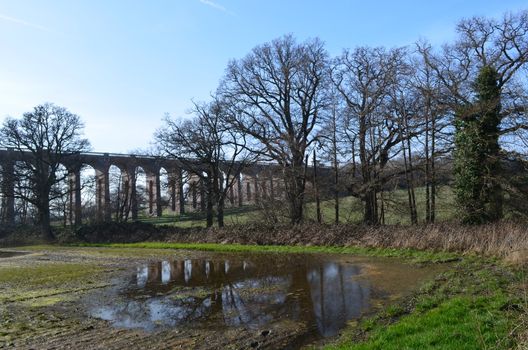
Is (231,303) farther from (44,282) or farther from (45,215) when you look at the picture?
(45,215)

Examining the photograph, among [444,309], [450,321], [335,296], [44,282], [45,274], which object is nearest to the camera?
[450,321]

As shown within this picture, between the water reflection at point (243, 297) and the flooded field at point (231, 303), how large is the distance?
0.07 ft

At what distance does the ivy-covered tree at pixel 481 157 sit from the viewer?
19.1 m

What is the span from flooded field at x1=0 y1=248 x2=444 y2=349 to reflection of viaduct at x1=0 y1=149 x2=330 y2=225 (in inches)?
609

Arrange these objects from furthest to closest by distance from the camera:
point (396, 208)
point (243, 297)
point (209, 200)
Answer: point (209, 200)
point (396, 208)
point (243, 297)

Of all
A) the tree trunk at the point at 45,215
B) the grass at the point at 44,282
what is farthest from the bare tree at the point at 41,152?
the grass at the point at 44,282

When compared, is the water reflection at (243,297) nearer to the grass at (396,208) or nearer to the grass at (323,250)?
the grass at (323,250)

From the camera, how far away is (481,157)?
1964 cm

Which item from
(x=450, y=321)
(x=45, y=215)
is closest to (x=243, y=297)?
(x=450, y=321)

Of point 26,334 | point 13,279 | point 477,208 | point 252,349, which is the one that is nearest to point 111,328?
point 26,334

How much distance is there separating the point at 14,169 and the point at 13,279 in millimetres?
26916

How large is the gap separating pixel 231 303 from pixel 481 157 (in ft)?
47.4

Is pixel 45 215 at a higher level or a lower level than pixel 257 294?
higher

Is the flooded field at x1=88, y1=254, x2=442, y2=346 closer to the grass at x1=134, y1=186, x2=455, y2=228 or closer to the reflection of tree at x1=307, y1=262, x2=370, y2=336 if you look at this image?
the reflection of tree at x1=307, y1=262, x2=370, y2=336
